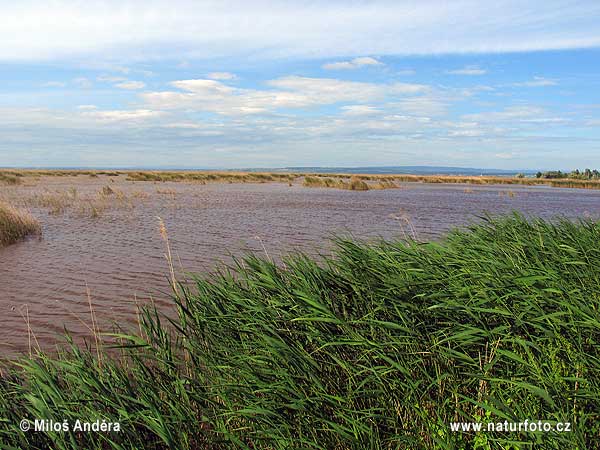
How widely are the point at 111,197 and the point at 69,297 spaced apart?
23.5m

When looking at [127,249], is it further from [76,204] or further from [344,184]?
[344,184]


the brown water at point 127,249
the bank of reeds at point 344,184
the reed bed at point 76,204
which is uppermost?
the bank of reeds at point 344,184

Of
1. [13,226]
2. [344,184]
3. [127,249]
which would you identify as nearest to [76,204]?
[13,226]

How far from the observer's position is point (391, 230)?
17.9 m

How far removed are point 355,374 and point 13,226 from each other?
47.7ft

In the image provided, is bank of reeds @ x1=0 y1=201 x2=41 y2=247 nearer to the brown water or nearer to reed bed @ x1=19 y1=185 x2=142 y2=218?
the brown water

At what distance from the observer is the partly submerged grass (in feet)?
11.2

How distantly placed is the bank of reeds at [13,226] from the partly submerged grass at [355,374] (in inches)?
458

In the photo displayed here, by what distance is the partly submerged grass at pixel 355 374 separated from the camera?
3.41m

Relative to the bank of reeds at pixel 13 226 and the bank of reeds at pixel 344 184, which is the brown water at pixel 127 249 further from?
the bank of reeds at pixel 344 184

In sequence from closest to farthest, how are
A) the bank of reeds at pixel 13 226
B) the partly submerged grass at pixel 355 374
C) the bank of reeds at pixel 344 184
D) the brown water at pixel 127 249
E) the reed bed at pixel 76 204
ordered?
the partly submerged grass at pixel 355 374 < the brown water at pixel 127 249 < the bank of reeds at pixel 13 226 < the reed bed at pixel 76 204 < the bank of reeds at pixel 344 184

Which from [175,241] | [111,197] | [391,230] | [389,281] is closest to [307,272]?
[389,281]

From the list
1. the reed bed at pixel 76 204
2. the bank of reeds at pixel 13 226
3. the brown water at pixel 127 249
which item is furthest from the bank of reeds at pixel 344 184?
the bank of reeds at pixel 13 226

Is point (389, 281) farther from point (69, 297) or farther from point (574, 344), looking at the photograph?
point (69, 297)
